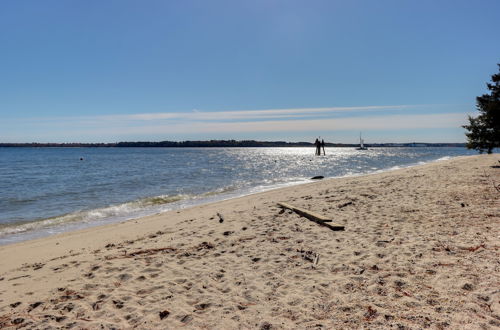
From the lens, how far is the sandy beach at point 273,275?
3734 millimetres

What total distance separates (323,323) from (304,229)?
162 inches

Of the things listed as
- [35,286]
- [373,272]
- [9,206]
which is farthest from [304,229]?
[9,206]

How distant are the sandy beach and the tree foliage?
14.6 m

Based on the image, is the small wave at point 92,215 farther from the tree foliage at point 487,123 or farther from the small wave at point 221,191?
the tree foliage at point 487,123

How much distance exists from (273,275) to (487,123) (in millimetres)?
22690

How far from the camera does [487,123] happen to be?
20.8 m

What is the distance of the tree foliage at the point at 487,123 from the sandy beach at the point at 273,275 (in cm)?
1462

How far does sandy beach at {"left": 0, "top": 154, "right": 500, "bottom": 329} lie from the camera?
3.73 m

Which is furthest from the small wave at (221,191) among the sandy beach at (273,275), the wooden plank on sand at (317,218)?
the sandy beach at (273,275)

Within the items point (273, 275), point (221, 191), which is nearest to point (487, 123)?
point (221, 191)

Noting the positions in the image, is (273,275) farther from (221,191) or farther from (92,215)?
(221,191)

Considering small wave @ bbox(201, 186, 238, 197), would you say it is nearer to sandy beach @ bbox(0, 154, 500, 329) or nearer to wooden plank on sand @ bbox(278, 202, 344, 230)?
wooden plank on sand @ bbox(278, 202, 344, 230)

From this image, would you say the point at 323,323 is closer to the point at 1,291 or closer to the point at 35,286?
the point at 35,286

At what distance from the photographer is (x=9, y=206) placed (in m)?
15.4
